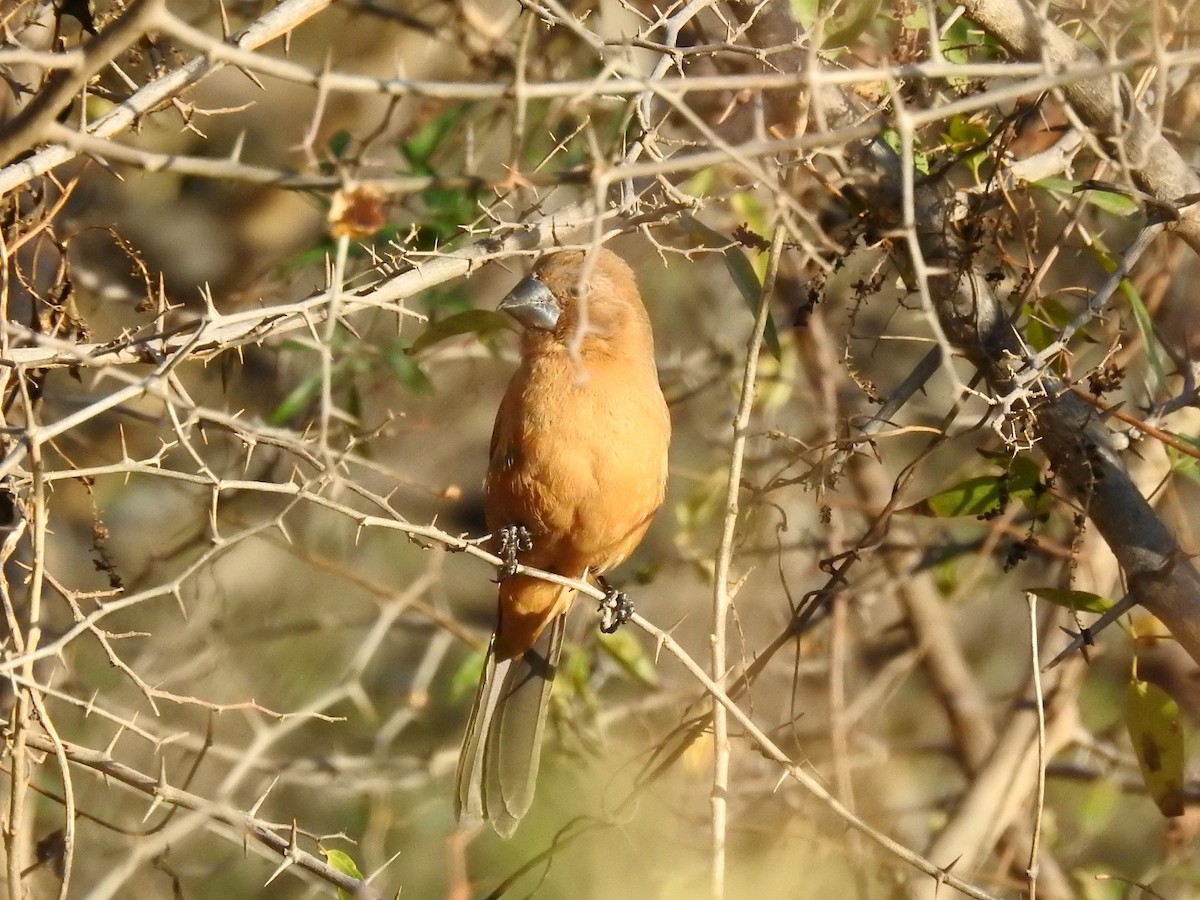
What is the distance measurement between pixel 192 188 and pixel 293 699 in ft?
7.54

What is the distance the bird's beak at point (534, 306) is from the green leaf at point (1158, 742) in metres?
1.79

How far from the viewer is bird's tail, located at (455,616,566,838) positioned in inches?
165

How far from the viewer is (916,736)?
6.14 metres

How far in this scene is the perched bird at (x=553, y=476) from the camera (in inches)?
150

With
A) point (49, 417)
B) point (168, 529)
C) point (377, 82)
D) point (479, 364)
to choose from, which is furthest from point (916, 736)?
point (377, 82)

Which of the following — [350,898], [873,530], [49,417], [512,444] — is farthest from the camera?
[49,417]

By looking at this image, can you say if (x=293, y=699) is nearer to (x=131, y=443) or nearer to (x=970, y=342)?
(x=131, y=443)

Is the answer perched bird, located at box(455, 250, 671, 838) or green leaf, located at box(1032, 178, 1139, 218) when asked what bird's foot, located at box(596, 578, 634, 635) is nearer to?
perched bird, located at box(455, 250, 671, 838)

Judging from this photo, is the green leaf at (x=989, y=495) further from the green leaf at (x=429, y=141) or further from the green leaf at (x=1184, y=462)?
the green leaf at (x=429, y=141)

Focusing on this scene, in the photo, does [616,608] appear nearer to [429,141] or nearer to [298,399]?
[298,399]

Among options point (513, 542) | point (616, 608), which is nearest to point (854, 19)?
point (513, 542)

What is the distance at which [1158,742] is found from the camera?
130 inches

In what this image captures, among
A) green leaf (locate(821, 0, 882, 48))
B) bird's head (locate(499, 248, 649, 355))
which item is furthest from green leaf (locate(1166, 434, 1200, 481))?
bird's head (locate(499, 248, 649, 355))

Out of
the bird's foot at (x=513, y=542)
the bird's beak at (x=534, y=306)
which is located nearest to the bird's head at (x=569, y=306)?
the bird's beak at (x=534, y=306)
